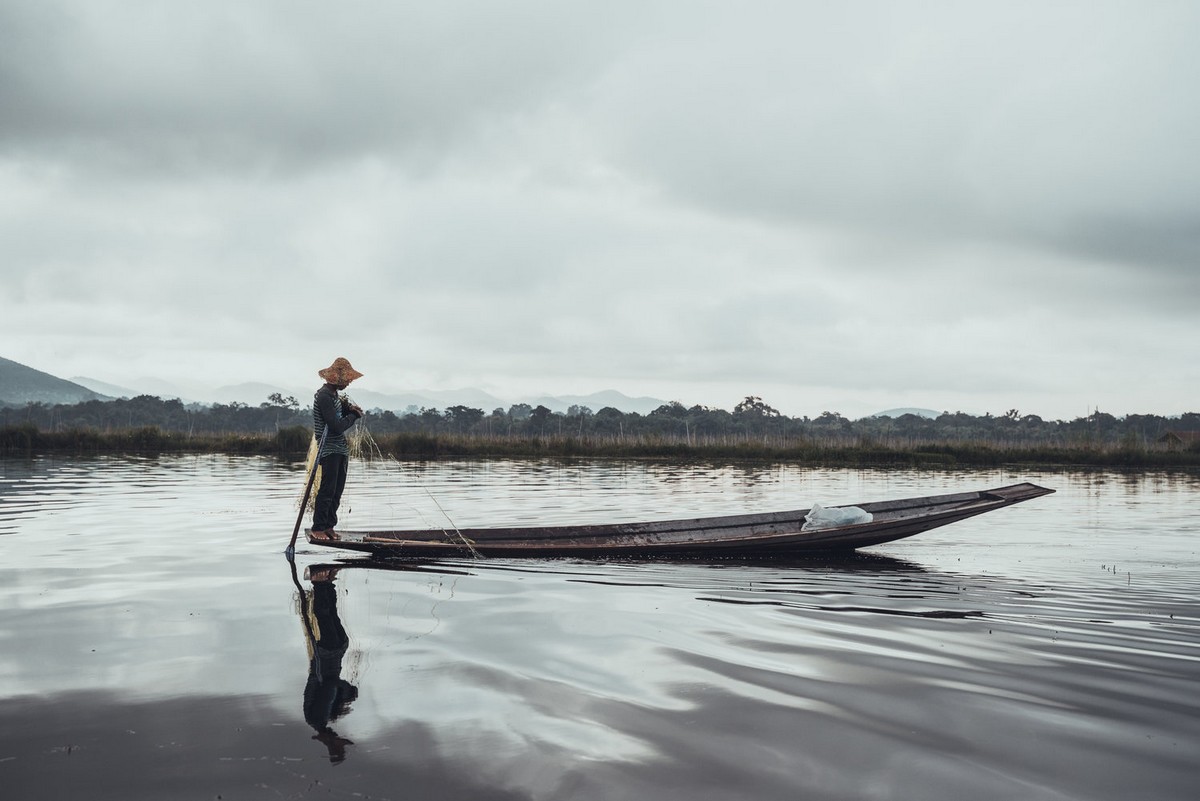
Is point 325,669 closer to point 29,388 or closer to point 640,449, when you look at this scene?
point 640,449

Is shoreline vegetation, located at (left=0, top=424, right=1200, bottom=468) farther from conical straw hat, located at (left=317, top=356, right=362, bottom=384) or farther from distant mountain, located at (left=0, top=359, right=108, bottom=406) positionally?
distant mountain, located at (left=0, top=359, right=108, bottom=406)

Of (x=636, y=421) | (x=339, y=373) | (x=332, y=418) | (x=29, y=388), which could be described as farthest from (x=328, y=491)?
(x=29, y=388)

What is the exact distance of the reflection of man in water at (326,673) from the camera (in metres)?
3.95

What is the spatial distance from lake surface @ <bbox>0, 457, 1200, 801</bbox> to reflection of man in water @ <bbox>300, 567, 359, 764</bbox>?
3cm

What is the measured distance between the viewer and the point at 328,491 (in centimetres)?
1035

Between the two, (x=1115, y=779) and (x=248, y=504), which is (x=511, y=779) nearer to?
(x=1115, y=779)

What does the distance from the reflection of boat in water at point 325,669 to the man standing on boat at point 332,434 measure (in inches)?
98.7

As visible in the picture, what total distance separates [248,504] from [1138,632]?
14.4 meters

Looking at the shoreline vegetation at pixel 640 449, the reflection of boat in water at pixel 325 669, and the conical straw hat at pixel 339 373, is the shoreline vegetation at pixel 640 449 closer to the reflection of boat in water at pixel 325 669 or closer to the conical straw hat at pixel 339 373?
the conical straw hat at pixel 339 373

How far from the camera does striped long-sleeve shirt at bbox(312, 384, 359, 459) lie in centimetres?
1014

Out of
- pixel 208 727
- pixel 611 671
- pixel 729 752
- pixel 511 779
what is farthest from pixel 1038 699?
pixel 208 727

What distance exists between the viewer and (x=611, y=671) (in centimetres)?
502

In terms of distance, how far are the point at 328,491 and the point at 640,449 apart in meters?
28.1

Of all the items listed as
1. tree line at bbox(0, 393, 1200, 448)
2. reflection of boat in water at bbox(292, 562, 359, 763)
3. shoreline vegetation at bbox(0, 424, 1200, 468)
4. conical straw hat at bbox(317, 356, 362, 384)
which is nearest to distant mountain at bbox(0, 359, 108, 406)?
tree line at bbox(0, 393, 1200, 448)
